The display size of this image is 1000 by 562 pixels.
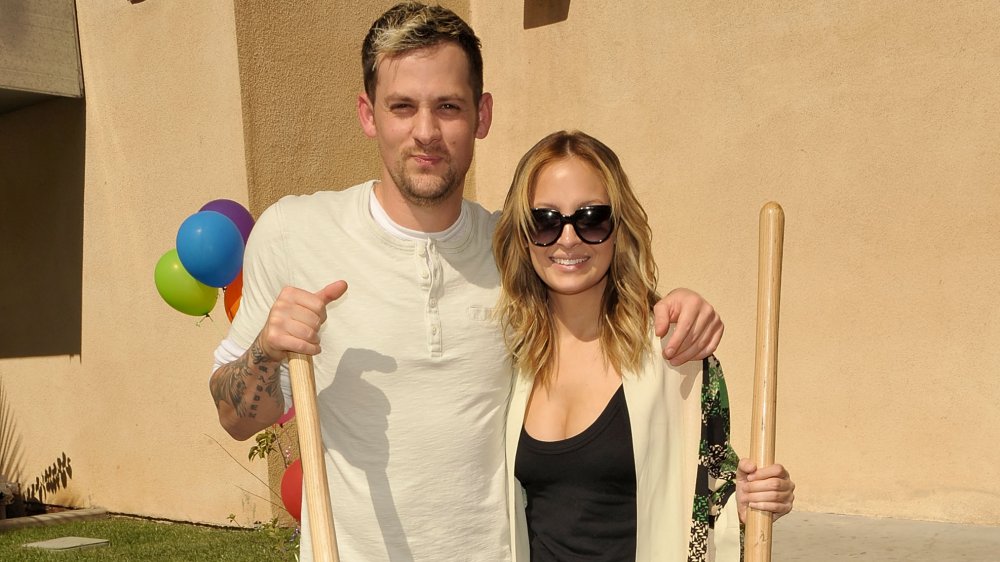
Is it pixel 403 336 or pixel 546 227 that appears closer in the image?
pixel 403 336

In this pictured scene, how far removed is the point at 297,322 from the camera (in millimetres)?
1883

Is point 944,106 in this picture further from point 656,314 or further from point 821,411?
point 656,314

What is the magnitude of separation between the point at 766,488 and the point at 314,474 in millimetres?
904

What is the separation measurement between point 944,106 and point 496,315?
513cm

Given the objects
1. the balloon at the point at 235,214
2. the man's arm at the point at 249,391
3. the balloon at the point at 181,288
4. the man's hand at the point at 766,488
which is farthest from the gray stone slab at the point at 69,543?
the man's hand at the point at 766,488

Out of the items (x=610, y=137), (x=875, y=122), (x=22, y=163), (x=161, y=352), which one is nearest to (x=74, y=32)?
(x=22, y=163)

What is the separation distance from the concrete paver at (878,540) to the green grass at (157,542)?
3193 mm

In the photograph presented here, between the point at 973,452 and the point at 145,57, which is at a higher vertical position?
the point at 145,57

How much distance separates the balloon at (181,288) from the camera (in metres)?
5.54

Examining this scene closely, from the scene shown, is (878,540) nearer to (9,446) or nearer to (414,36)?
(414,36)

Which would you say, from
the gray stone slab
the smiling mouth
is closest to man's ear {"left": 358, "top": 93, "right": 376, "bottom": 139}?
the smiling mouth

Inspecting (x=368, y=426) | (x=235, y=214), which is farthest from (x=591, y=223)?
(x=235, y=214)

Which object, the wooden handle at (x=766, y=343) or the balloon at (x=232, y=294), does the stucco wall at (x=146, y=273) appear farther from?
the wooden handle at (x=766, y=343)

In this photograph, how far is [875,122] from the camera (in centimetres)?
662
